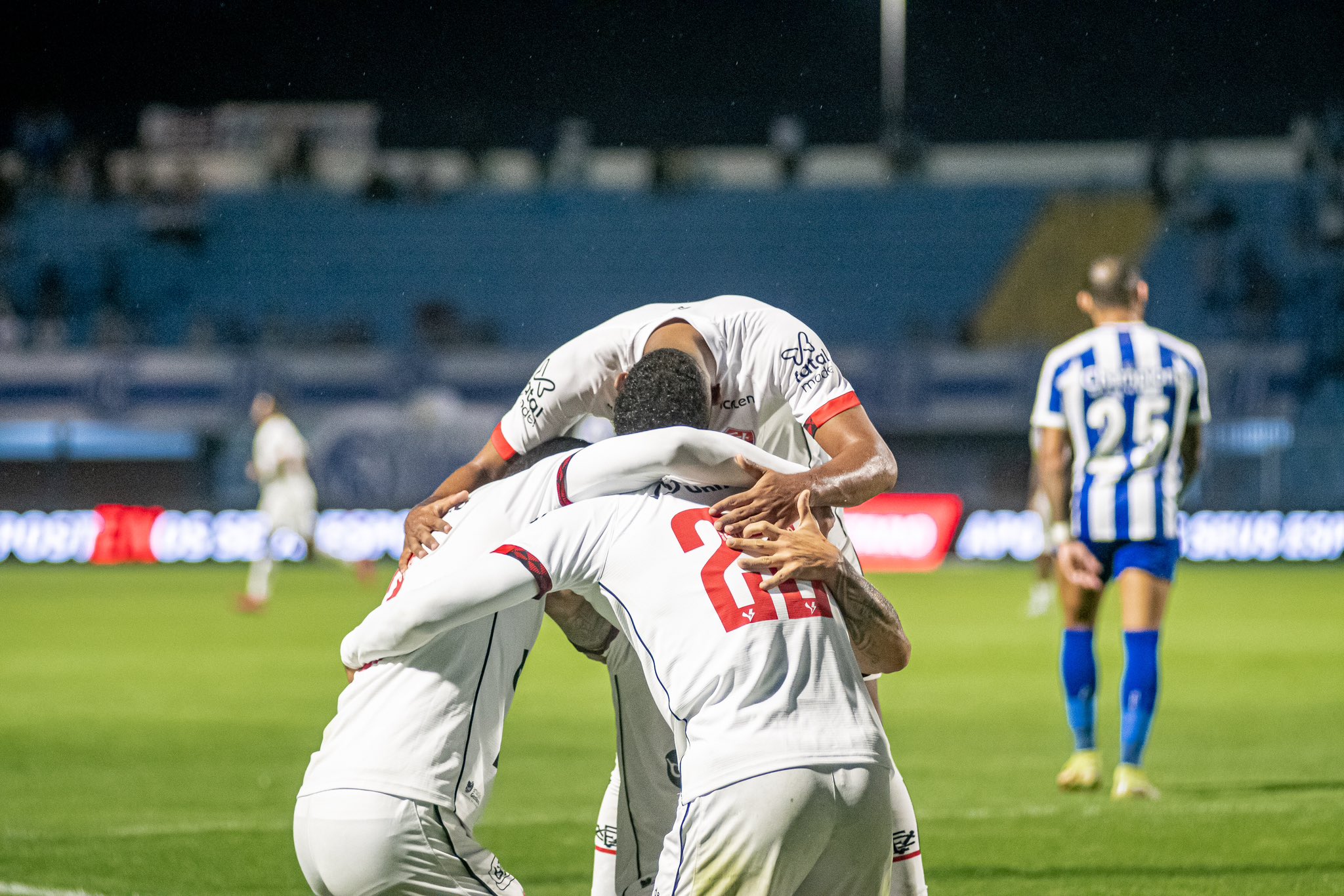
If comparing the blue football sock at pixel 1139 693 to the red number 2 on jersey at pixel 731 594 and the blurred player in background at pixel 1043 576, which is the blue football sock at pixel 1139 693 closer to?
the red number 2 on jersey at pixel 731 594

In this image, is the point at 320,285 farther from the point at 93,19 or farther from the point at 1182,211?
the point at 1182,211

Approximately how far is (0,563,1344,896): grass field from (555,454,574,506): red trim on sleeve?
2071 mm

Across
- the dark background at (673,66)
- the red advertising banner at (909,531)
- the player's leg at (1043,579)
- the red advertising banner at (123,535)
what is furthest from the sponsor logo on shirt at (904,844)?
the dark background at (673,66)

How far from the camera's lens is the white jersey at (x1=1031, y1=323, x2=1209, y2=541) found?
5.93 meters

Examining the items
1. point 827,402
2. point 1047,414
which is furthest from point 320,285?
point 827,402

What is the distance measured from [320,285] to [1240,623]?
63.3 ft

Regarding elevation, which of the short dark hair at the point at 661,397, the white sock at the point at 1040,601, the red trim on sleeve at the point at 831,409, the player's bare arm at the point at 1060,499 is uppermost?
the short dark hair at the point at 661,397

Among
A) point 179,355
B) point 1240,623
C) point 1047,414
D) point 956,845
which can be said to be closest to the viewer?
point 956,845

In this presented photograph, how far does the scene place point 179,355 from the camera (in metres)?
24.5

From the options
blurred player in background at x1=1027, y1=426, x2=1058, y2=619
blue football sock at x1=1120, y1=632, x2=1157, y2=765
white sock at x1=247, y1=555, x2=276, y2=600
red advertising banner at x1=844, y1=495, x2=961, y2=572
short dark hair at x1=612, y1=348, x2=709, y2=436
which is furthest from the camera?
red advertising banner at x1=844, y1=495, x2=961, y2=572

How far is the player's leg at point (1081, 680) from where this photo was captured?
595 cm

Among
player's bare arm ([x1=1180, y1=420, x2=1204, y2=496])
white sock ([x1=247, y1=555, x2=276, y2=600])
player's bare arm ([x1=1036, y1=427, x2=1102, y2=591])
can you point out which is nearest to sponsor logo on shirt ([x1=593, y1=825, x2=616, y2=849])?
player's bare arm ([x1=1036, y1=427, x2=1102, y2=591])

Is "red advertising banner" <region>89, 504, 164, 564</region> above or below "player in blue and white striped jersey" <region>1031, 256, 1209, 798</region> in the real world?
below

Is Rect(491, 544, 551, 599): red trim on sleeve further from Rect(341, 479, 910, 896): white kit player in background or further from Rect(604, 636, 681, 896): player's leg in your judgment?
Rect(604, 636, 681, 896): player's leg
